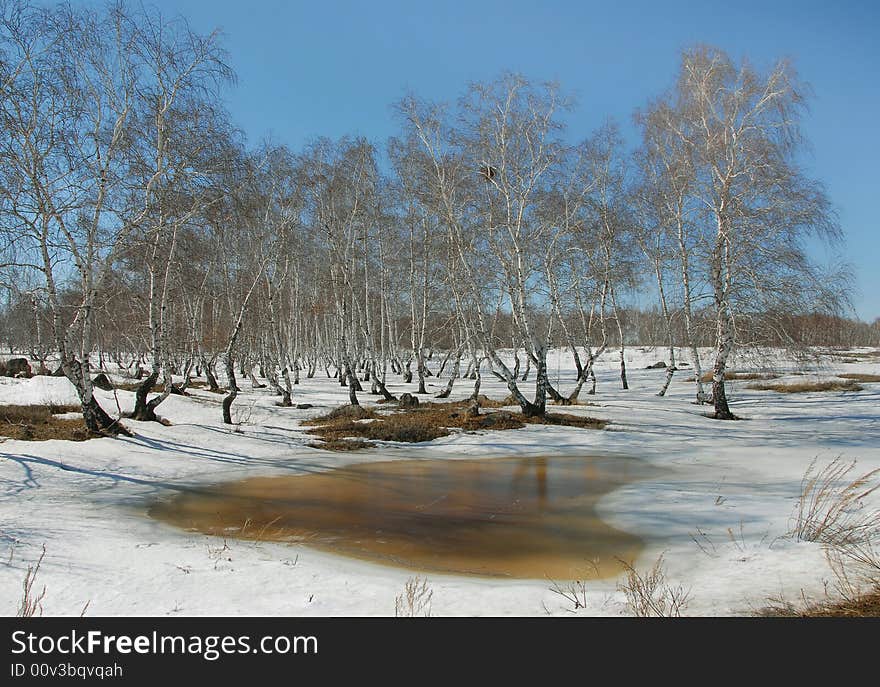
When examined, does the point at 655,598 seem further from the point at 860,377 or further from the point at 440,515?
the point at 860,377

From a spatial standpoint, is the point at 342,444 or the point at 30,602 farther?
the point at 342,444

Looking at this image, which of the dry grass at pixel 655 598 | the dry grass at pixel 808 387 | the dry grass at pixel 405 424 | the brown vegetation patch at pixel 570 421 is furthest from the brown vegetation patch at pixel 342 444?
the dry grass at pixel 808 387

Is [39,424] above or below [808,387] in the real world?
above

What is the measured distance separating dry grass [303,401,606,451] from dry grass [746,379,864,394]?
16.2m

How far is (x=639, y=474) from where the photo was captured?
33.8 feet

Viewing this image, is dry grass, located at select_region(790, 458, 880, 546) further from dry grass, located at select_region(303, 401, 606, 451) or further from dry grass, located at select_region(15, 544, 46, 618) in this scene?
dry grass, located at select_region(303, 401, 606, 451)

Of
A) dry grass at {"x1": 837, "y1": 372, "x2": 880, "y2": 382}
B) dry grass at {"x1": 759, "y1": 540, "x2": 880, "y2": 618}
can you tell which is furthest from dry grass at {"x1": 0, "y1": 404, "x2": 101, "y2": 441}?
dry grass at {"x1": 837, "y1": 372, "x2": 880, "y2": 382}

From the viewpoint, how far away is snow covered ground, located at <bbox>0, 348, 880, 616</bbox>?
14.4ft

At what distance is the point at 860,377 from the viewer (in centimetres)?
3173

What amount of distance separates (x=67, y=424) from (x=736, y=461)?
1491cm

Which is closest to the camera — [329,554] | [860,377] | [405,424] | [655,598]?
[655,598]

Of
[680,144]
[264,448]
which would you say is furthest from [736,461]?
[680,144]

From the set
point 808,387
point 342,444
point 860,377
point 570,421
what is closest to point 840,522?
point 342,444

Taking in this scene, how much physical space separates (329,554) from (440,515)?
2040 mm
